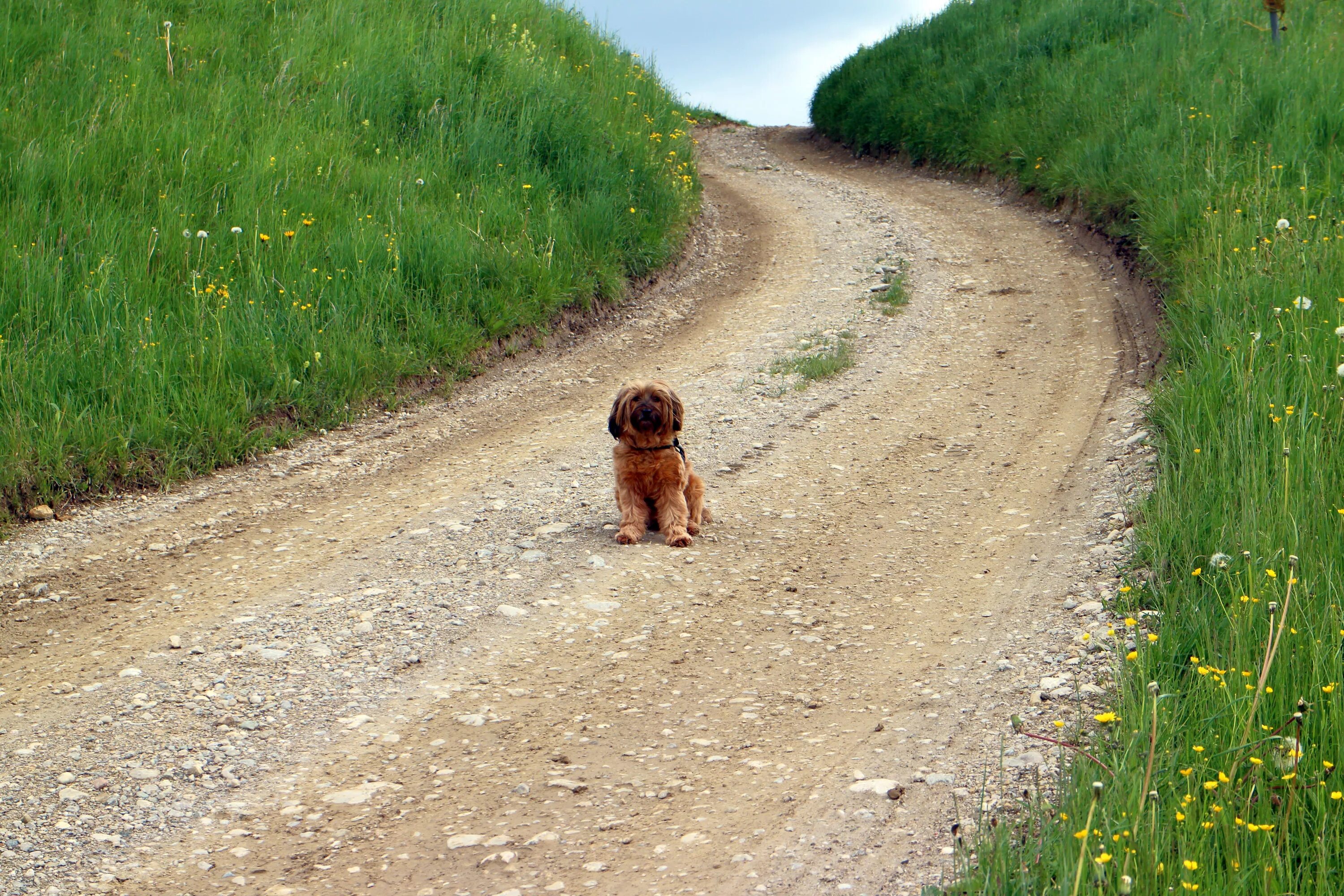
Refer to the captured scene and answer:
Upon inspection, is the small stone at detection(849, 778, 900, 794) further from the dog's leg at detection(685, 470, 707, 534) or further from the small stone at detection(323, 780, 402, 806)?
the dog's leg at detection(685, 470, 707, 534)

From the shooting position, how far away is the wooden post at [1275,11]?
566 inches

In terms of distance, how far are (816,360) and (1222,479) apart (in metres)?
5.08

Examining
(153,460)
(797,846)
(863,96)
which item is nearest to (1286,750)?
(797,846)

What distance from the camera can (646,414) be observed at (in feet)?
19.7

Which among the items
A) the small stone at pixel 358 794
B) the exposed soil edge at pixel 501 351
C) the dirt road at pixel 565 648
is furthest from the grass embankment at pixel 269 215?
the small stone at pixel 358 794

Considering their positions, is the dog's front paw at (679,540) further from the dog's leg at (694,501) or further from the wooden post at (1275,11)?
the wooden post at (1275,11)

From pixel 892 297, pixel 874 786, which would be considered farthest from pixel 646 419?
pixel 892 297

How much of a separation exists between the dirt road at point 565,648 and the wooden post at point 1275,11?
797 cm

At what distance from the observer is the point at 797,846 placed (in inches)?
134

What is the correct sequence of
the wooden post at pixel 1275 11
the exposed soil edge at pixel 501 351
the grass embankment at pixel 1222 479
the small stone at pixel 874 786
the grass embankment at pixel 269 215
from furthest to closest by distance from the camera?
the wooden post at pixel 1275 11
the grass embankment at pixel 269 215
the exposed soil edge at pixel 501 351
the small stone at pixel 874 786
the grass embankment at pixel 1222 479

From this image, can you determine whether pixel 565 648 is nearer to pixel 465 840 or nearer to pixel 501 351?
pixel 465 840

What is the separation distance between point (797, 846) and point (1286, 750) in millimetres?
1461

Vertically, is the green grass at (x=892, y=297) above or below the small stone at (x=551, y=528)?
above

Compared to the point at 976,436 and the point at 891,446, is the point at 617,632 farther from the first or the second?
the point at 976,436
